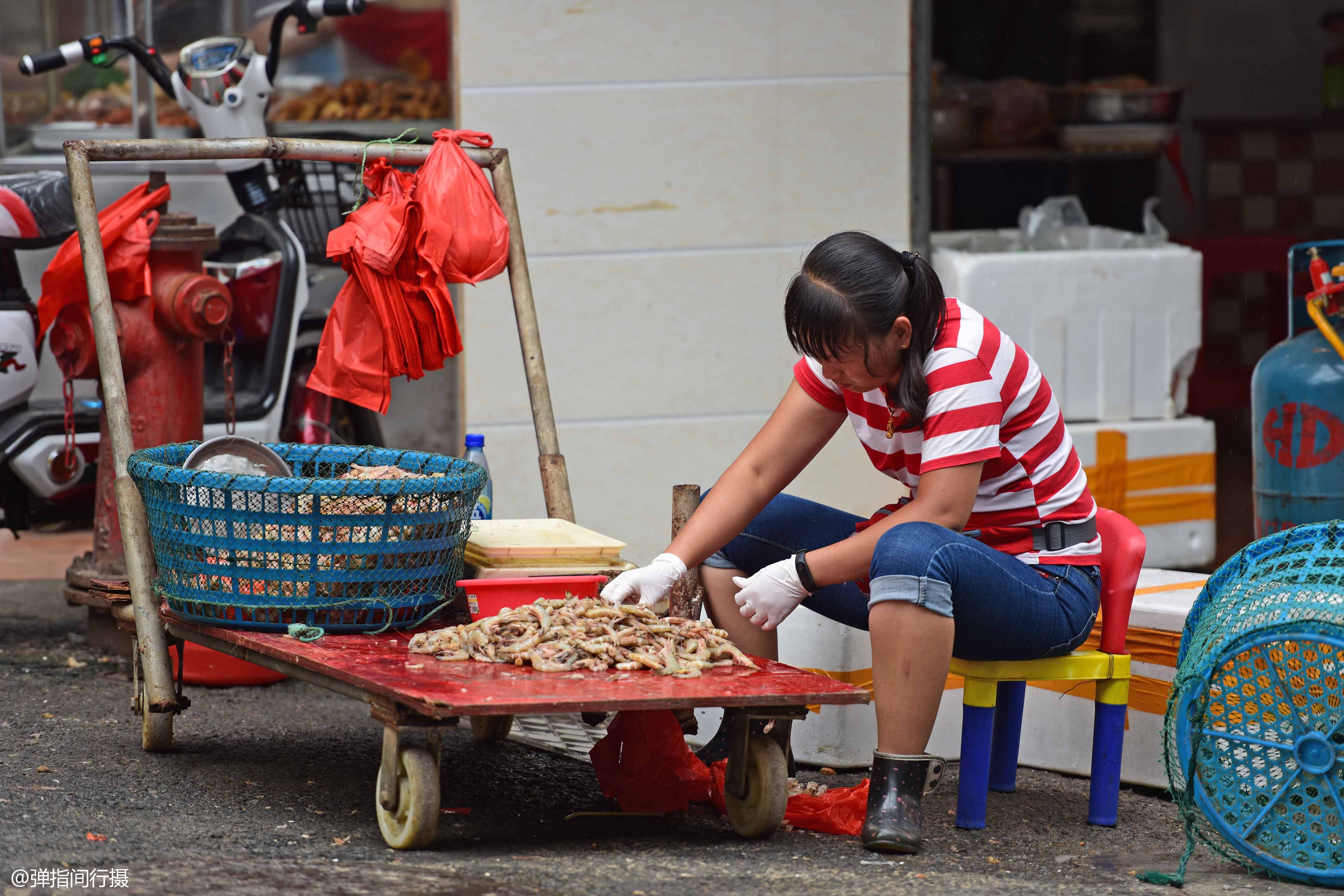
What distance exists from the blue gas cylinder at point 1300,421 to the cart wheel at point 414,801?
259cm

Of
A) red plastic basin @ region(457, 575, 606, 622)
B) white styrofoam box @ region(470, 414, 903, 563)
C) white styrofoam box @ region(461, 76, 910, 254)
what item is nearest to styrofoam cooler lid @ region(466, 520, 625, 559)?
red plastic basin @ region(457, 575, 606, 622)

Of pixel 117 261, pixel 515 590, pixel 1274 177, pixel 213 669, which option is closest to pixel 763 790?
pixel 515 590

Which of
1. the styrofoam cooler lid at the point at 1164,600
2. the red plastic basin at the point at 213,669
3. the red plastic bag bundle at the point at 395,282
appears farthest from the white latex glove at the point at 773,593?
the red plastic basin at the point at 213,669

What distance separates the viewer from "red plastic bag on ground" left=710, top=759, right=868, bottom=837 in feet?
10.1

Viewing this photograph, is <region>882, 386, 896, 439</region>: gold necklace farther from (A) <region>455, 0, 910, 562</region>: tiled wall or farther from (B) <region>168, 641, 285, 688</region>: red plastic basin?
(A) <region>455, 0, 910, 562</region>: tiled wall

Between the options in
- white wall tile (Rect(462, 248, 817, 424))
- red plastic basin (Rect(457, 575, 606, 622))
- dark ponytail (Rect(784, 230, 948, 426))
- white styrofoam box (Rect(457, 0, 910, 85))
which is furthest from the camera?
white wall tile (Rect(462, 248, 817, 424))

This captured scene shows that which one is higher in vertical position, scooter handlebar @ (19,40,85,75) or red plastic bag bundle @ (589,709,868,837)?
scooter handlebar @ (19,40,85,75)

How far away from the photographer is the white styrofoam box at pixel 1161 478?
17.6ft

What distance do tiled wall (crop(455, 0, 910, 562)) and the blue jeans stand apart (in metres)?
2.04

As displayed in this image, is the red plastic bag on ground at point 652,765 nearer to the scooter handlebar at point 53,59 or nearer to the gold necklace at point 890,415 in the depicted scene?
the gold necklace at point 890,415

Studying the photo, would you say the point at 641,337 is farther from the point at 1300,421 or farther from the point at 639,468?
the point at 1300,421

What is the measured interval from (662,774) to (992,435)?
0.95 m

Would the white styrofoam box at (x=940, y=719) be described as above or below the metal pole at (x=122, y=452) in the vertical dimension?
below

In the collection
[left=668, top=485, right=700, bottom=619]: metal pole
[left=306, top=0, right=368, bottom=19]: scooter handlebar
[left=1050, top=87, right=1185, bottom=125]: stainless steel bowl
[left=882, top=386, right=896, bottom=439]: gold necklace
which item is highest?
[left=306, top=0, right=368, bottom=19]: scooter handlebar
